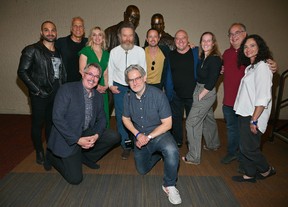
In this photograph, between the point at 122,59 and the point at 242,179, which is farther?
the point at 122,59

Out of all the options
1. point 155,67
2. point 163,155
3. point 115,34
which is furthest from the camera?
point 115,34

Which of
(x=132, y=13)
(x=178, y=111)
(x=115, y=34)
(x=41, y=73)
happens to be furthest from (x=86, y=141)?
(x=132, y=13)

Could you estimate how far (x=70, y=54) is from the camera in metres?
2.90

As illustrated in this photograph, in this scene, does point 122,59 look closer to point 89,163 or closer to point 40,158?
point 89,163

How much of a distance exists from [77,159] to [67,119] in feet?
1.41

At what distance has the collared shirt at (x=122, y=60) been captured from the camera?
276 cm

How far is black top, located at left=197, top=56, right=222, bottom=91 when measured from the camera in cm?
245

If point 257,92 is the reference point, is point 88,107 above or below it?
below

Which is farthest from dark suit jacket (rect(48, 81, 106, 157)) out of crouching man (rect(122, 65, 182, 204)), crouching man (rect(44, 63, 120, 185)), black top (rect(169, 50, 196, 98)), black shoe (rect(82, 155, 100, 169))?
black top (rect(169, 50, 196, 98))

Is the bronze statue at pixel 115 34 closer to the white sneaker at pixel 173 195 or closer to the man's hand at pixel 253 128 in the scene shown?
the man's hand at pixel 253 128

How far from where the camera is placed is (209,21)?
443 cm

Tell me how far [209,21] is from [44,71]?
328 centimetres

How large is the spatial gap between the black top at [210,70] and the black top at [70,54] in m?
1.57

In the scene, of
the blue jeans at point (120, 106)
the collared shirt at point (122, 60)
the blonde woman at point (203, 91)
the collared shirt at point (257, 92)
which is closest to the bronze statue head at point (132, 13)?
the collared shirt at point (122, 60)
